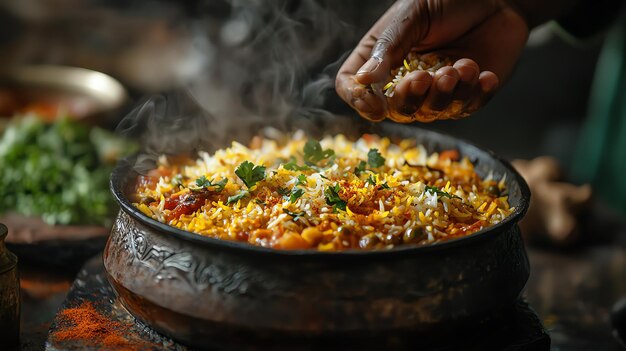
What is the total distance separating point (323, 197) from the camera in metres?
2.39

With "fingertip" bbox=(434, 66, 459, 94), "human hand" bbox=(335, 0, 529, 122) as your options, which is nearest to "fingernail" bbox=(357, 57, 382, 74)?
"human hand" bbox=(335, 0, 529, 122)

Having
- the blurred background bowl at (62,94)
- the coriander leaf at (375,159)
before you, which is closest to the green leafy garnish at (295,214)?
the coriander leaf at (375,159)

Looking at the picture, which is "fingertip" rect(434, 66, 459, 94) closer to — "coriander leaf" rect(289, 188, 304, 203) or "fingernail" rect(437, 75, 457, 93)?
"fingernail" rect(437, 75, 457, 93)

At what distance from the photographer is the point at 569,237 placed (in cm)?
493

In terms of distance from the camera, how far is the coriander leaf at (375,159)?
110 inches

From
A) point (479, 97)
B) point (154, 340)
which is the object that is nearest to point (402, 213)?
point (479, 97)

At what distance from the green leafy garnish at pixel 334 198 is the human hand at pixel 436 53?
0.36 m

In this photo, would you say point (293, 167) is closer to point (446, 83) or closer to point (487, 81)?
point (446, 83)

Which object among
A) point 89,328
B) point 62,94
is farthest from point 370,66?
point 62,94

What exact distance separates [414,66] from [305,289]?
1134 mm

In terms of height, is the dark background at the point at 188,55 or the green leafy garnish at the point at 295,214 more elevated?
the green leafy garnish at the point at 295,214

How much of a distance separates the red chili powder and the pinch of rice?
1.30 m

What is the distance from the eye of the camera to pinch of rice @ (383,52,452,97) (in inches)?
97.9

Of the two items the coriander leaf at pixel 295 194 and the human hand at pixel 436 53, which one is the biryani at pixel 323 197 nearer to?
the coriander leaf at pixel 295 194
